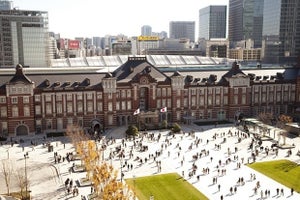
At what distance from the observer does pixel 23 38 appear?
177 meters

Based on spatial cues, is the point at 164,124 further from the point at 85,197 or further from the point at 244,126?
the point at 85,197

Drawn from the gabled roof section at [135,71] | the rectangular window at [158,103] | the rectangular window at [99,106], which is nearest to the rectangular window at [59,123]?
the rectangular window at [99,106]

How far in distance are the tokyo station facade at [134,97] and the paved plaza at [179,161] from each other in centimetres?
677

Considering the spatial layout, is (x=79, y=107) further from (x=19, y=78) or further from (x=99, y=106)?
(x=19, y=78)

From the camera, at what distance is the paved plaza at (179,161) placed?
63531mm

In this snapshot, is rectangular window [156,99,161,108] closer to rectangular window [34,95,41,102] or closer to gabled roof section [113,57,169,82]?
gabled roof section [113,57,169,82]

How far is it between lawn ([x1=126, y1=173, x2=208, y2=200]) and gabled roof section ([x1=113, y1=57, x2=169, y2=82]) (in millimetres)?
45027

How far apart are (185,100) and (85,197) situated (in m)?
60.7

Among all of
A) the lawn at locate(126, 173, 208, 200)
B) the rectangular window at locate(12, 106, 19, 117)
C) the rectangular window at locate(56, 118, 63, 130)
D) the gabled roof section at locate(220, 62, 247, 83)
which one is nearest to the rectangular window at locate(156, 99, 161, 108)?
the gabled roof section at locate(220, 62, 247, 83)

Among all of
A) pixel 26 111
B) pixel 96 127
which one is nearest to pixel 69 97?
pixel 96 127

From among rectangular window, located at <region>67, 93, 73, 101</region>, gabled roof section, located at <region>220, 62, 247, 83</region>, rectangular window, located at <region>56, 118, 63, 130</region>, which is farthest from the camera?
gabled roof section, located at <region>220, 62, 247, 83</region>

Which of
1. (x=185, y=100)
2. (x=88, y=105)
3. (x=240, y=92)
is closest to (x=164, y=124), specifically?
(x=185, y=100)

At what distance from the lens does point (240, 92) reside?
119 meters

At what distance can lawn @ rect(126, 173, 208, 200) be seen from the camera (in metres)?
60.8
